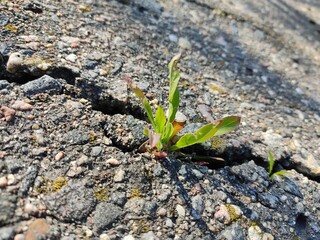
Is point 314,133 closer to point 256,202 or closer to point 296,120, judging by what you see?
point 296,120

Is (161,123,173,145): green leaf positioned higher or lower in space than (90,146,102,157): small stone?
higher

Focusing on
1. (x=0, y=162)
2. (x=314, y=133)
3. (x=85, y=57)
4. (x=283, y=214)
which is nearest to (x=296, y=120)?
(x=314, y=133)

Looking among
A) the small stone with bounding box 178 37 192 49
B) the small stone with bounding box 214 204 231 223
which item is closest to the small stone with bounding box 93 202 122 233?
the small stone with bounding box 214 204 231 223

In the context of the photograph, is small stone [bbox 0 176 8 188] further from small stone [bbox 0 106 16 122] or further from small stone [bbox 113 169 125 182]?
small stone [bbox 113 169 125 182]

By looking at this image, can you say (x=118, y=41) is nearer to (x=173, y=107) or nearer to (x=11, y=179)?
(x=173, y=107)

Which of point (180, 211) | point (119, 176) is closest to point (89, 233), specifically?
Answer: point (119, 176)

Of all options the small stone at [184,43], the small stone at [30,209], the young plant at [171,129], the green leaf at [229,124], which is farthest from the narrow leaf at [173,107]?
the small stone at [184,43]
